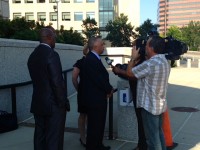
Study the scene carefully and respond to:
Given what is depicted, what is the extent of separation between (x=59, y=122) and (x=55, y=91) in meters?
0.46

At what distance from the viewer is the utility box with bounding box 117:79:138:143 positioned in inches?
226

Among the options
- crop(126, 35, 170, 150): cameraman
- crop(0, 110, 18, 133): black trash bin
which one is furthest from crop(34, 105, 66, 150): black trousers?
crop(0, 110, 18, 133): black trash bin

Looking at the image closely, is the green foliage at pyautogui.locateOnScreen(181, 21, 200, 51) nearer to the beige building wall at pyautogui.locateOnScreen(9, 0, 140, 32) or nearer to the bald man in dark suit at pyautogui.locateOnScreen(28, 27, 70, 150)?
the beige building wall at pyautogui.locateOnScreen(9, 0, 140, 32)

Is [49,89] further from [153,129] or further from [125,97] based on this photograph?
[125,97]

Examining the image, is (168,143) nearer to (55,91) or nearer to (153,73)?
(153,73)

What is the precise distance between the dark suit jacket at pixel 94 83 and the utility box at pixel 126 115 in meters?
0.76

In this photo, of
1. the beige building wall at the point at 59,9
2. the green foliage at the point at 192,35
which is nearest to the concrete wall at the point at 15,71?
the green foliage at the point at 192,35

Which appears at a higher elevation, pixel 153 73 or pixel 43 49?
pixel 43 49

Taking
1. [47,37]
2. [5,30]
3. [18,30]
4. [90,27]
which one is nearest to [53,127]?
[47,37]

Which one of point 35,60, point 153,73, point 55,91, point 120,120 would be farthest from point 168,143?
point 35,60

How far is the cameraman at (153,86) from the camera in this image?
4.21 m

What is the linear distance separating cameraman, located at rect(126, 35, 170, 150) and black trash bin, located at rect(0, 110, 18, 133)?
301 centimetres

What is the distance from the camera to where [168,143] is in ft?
18.1

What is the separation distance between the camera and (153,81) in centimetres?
423
